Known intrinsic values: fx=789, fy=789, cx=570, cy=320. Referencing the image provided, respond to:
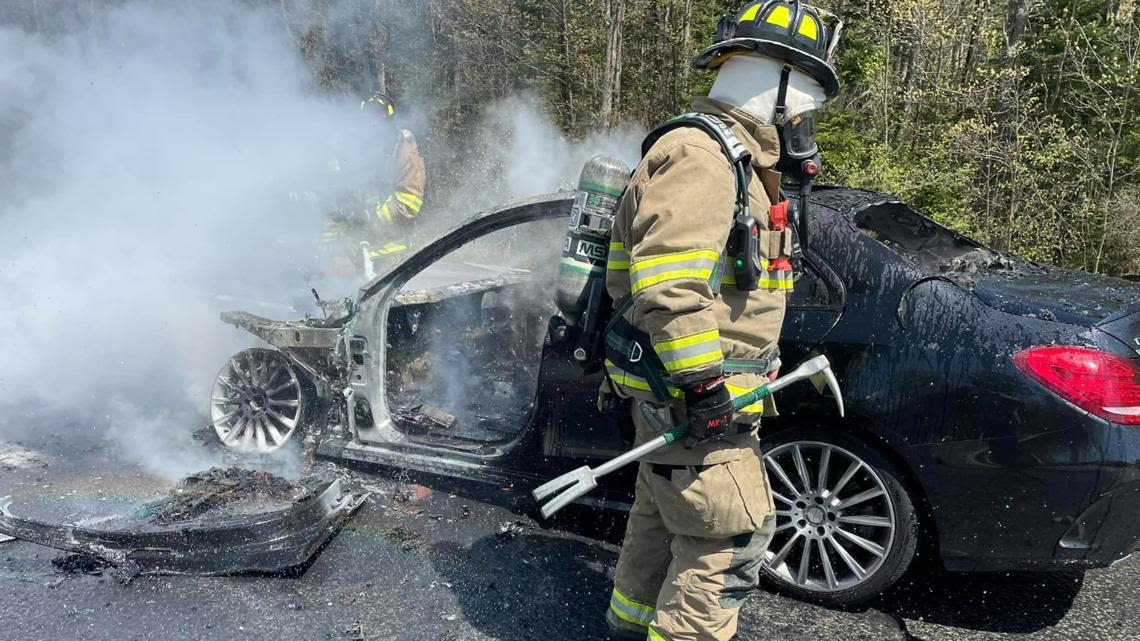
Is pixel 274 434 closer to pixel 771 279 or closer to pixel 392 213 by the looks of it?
pixel 392 213

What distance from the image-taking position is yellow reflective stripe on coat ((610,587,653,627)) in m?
2.65

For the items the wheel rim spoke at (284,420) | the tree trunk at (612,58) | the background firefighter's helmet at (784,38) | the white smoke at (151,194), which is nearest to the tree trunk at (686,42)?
the tree trunk at (612,58)

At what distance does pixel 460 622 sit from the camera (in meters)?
3.11

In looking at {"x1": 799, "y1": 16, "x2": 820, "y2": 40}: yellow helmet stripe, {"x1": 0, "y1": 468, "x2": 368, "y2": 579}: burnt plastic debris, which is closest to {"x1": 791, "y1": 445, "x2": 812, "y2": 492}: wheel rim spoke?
{"x1": 799, "y1": 16, "x2": 820, "y2": 40}: yellow helmet stripe

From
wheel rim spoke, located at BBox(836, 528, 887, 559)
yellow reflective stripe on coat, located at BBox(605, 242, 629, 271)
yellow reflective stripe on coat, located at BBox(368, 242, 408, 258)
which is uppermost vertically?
yellow reflective stripe on coat, located at BBox(605, 242, 629, 271)

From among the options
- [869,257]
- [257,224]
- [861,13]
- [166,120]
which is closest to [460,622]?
[869,257]

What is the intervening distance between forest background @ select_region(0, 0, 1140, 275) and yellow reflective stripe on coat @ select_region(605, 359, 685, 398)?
727 cm

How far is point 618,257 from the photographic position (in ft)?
8.09

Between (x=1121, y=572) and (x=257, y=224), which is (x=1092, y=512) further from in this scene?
(x=257, y=224)

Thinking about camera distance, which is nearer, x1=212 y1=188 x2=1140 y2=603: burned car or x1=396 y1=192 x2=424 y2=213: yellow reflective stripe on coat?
x1=212 y1=188 x2=1140 y2=603: burned car

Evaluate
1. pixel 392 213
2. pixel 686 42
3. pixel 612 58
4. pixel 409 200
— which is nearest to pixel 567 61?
pixel 612 58

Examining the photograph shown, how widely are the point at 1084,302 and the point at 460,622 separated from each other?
8.74 feet

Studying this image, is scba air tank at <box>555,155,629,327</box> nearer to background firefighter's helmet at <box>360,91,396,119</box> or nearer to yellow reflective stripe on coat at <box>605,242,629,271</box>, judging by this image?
yellow reflective stripe on coat at <box>605,242,629,271</box>

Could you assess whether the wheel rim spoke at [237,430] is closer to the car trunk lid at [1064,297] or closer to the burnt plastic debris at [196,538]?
the burnt plastic debris at [196,538]
